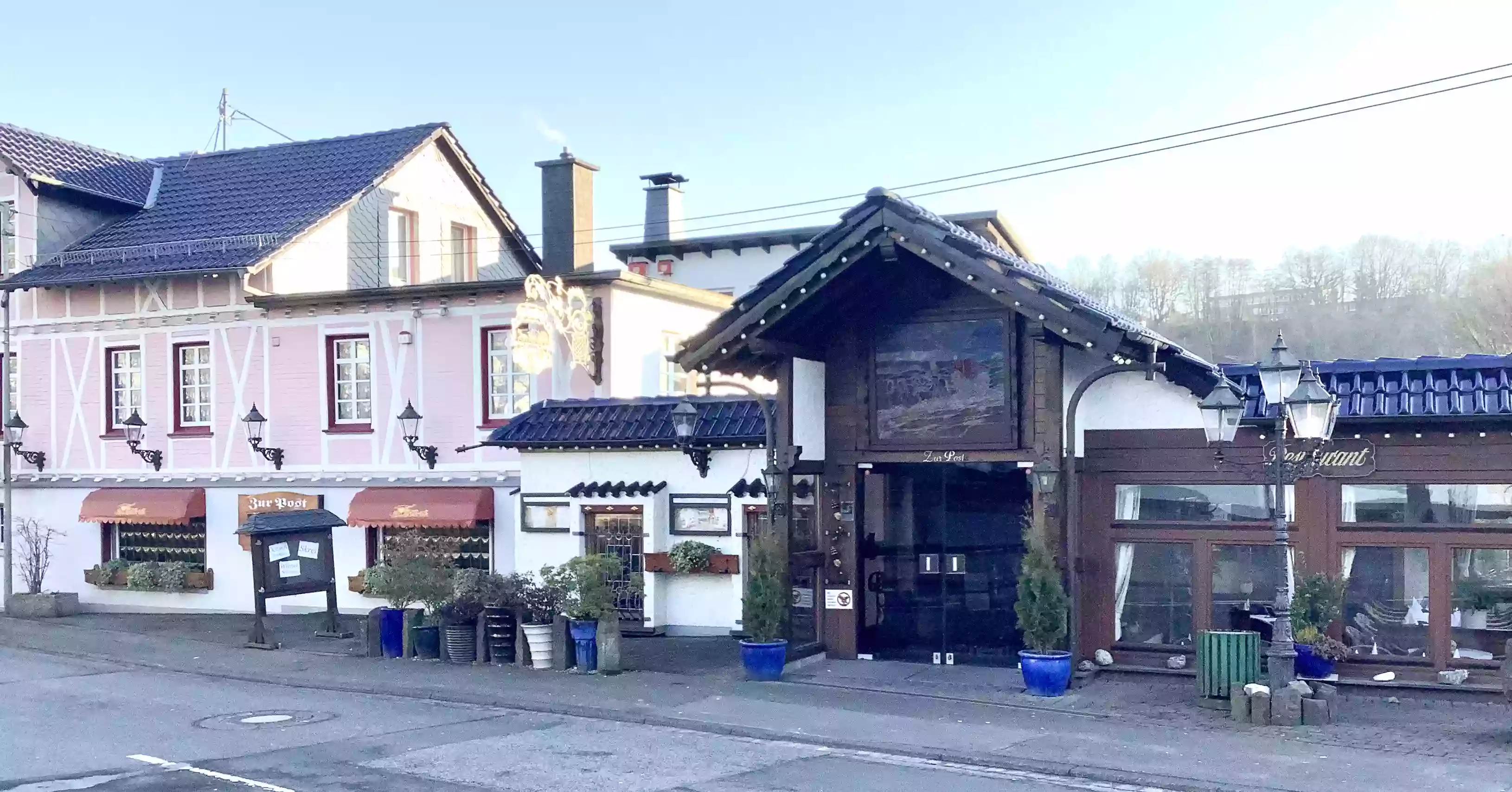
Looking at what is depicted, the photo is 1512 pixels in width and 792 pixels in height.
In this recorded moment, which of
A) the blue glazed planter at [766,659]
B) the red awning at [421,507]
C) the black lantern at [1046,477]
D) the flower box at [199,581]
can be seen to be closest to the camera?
the black lantern at [1046,477]

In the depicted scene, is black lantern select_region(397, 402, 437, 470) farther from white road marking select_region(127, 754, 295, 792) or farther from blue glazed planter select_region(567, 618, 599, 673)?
white road marking select_region(127, 754, 295, 792)

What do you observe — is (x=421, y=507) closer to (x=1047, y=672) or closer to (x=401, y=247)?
(x=401, y=247)

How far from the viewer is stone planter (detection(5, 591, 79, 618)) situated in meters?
24.6

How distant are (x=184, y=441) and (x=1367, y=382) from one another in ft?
65.9

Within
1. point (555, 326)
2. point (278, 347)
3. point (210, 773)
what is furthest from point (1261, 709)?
point (278, 347)

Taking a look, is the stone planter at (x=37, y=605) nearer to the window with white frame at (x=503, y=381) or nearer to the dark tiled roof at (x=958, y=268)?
the window with white frame at (x=503, y=381)

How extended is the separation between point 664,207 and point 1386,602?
75.3ft

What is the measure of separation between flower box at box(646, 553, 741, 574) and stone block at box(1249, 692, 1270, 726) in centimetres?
790

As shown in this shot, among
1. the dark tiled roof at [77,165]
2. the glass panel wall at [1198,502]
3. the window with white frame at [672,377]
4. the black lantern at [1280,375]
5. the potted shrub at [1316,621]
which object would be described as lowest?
the potted shrub at [1316,621]

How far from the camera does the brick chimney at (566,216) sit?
2353cm

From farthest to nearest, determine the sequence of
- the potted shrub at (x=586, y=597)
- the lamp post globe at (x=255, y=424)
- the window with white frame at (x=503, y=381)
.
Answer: the lamp post globe at (x=255, y=424) < the window with white frame at (x=503, y=381) < the potted shrub at (x=586, y=597)

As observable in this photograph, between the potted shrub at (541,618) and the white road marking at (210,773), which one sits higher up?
the potted shrub at (541,618)

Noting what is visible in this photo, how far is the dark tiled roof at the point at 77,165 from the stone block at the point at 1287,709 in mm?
23676

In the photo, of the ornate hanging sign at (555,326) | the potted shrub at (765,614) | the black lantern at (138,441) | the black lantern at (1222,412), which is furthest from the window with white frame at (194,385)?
the black lantern at (1222,412)
